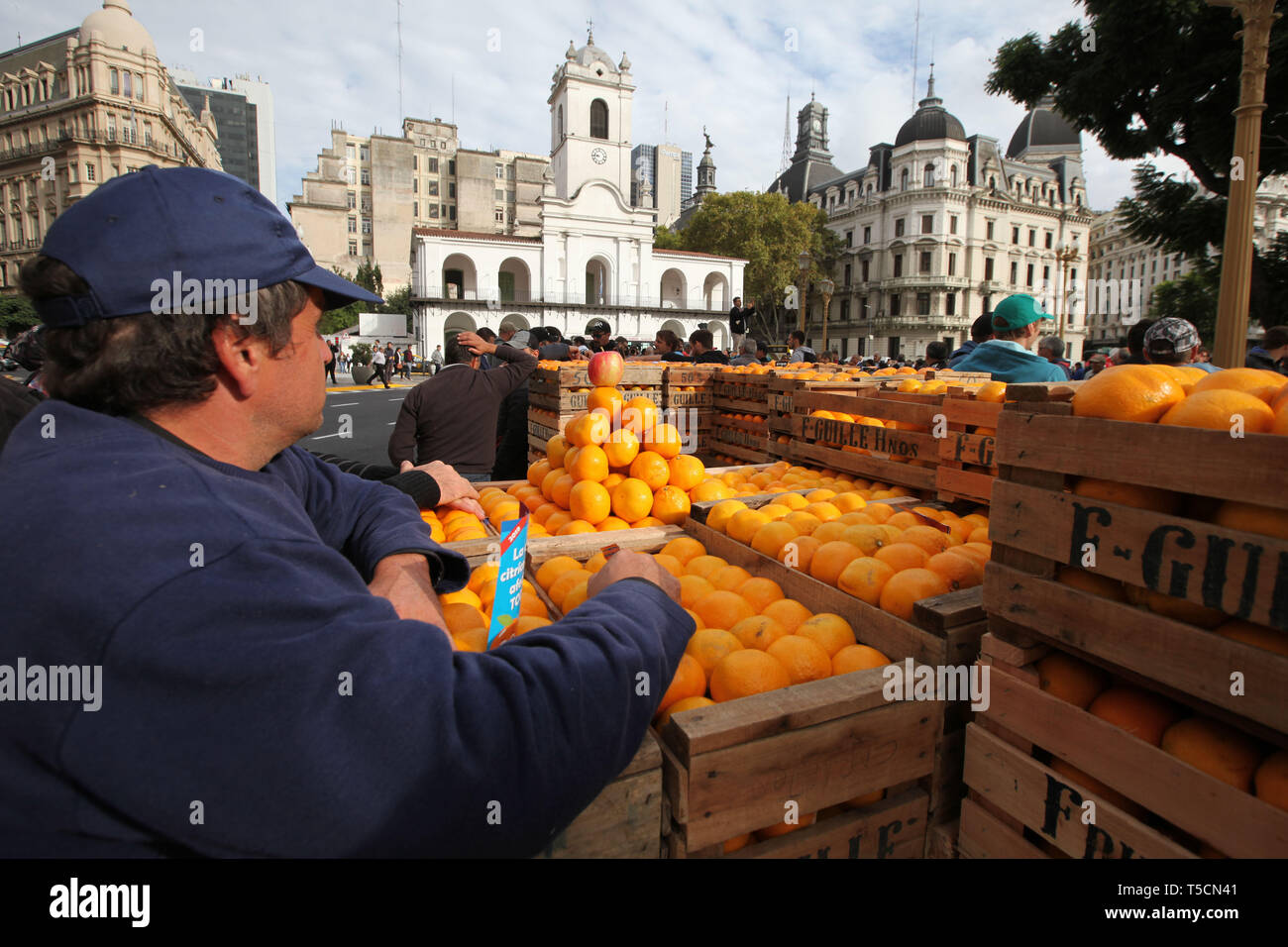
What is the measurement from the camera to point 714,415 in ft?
24.1

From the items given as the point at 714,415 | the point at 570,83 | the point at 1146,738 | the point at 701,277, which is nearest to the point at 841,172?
the point at 701,277

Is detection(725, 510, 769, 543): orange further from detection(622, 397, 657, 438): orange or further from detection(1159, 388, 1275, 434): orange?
detection(1159, 388, 1275, 434): orange

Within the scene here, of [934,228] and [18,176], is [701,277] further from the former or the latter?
[18,176]

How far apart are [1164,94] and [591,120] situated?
46.6 m

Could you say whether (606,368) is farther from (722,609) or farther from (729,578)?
(722,609)

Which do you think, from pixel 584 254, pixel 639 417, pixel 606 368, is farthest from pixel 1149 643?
pixel 584 254

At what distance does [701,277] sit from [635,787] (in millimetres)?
57422

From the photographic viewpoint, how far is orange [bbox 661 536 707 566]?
281 cm

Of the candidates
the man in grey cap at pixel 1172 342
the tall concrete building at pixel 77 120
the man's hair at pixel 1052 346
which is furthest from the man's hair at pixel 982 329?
Answer: the tall concrete building at pixel 77 120

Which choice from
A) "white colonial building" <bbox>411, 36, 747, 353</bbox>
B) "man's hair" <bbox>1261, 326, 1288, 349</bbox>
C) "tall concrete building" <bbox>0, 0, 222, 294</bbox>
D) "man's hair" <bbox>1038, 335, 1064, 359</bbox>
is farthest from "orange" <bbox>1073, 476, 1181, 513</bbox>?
"tall concrete building" <bbox>0, 0, 222, 294</bbox>

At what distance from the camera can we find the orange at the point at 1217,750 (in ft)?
4.58

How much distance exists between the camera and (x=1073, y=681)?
1.71m

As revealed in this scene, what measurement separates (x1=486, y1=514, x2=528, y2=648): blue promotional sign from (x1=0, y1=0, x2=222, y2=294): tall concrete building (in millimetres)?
70250

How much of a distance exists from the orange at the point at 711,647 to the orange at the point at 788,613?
291 millimetres
